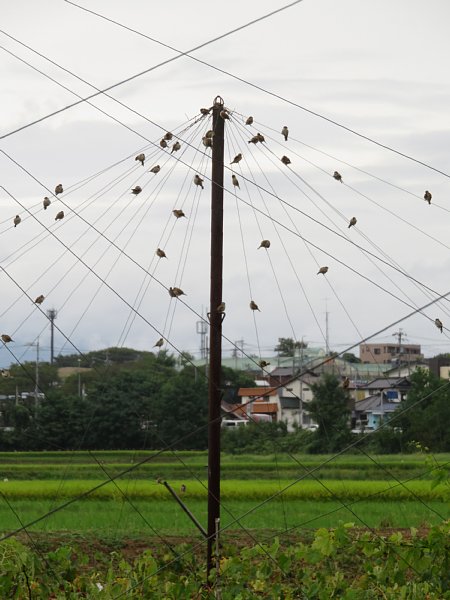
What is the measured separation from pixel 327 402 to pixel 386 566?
123 ft

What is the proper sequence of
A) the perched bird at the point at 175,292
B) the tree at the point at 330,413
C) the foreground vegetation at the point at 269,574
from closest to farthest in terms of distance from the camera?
the foreground vegetation at the point at 269,574, the perched bird at the point at 175,292, the tree at the point at 330,413

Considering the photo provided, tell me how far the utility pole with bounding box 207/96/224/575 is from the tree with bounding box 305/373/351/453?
31.3m

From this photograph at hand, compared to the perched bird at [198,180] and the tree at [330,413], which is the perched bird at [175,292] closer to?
the perched bird at [198,180]

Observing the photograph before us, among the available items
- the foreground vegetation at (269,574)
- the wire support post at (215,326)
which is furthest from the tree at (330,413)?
Answer: the foreground vegetation at (269,574)

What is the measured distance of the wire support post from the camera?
41.7 ft

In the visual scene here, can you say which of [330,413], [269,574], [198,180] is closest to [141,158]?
[198,180]

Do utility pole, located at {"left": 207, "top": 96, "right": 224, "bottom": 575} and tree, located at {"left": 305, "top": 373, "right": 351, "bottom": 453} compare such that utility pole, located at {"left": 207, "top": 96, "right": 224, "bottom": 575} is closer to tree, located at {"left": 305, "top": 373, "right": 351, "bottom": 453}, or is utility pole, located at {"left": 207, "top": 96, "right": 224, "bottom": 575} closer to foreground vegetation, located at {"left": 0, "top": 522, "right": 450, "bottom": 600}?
foreground vegetation, located at {"left": 0, "top": 522, "right": 450, "bottom": 600}

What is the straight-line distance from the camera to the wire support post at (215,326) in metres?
12.7

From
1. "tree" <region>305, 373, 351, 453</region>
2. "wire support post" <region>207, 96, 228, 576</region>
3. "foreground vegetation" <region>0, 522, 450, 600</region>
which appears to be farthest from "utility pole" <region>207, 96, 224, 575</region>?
"tree" <region>305, 373, 351, 453</region>

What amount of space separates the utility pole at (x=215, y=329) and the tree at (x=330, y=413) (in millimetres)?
31338

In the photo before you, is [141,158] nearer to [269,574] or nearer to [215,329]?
[215,329]

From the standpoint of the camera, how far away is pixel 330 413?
156 ft

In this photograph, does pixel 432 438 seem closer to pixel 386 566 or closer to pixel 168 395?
pixel 168 395

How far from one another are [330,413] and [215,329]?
35.3m
